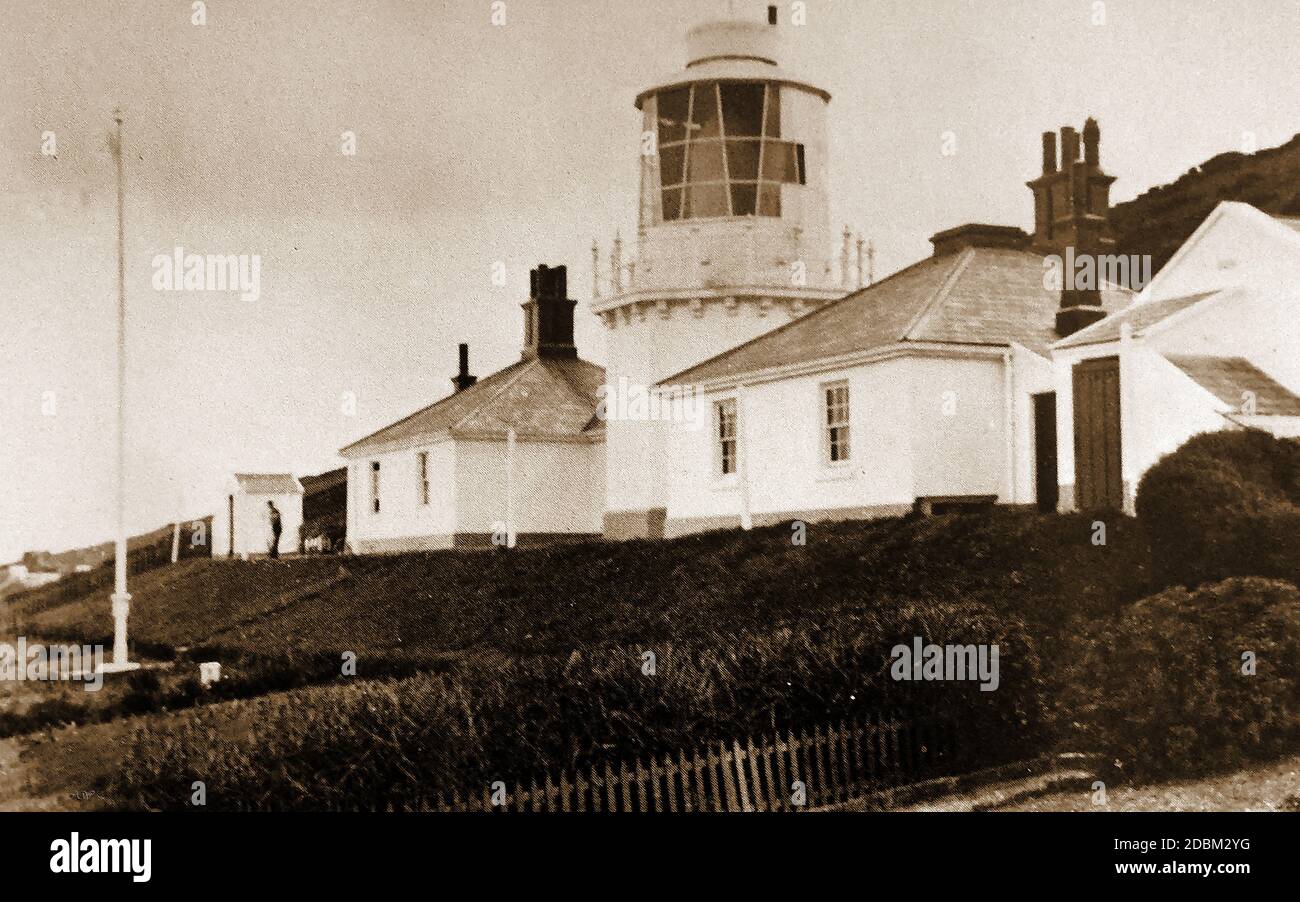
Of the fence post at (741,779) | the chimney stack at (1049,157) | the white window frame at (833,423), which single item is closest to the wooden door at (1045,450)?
the white window frame at (833,423)

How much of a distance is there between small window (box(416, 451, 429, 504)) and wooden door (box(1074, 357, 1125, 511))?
11.7m

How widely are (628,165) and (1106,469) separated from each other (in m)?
5.04

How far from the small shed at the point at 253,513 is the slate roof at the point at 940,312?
5516 millimetres

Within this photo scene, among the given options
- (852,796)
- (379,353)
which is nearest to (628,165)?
(379,353)

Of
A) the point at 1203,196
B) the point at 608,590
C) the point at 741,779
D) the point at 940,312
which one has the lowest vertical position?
the point at 741,779

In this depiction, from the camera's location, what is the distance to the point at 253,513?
1495cm

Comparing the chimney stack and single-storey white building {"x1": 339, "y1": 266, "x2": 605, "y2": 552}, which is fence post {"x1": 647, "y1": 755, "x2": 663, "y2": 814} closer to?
the chimney stack

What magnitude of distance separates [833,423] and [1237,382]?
5.16 metres

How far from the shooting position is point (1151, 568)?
37.1 ft

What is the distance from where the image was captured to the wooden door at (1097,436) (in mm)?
12797

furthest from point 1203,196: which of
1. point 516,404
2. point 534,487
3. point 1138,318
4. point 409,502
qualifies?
point 409,502

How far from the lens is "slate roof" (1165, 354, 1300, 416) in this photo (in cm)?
1148

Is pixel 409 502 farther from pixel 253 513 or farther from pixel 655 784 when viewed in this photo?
pixel 655 784
